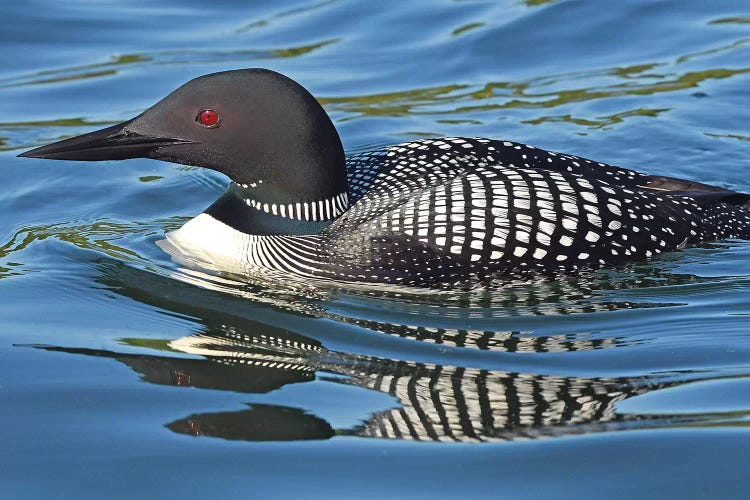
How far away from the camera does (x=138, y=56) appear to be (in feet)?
30.2

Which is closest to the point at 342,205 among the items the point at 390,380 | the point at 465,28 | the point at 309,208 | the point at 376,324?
the point at 309,208

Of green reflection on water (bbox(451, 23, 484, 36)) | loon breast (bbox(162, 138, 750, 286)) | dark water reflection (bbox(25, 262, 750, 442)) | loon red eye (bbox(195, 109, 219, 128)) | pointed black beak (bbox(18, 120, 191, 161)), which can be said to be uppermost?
green reflection on water (bbox(451, 23, 484, 36))

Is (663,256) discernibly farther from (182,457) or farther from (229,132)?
(182,457)

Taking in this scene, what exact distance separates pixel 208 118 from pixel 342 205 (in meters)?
0.68

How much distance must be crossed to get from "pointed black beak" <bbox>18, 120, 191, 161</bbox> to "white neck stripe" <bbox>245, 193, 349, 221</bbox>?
1.50ft

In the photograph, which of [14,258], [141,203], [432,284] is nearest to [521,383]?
[432,284]

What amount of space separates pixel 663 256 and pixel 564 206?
1.87 ft

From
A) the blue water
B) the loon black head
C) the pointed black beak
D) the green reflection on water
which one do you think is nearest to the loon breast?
the blue water

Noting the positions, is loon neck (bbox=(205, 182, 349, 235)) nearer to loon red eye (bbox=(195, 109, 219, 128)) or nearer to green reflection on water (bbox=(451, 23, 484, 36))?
loon red eye (bbox=(195, 109, 219, 128))

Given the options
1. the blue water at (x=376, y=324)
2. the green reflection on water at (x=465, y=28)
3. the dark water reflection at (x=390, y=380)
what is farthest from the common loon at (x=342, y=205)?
the green reflection on water at (x=465, y=28)

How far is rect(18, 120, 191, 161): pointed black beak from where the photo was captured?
18.3 feet

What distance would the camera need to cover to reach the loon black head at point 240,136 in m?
5.52

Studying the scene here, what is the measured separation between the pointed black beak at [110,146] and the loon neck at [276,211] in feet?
1.25

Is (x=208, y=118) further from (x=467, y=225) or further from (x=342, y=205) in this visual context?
(x=467, y=225)
